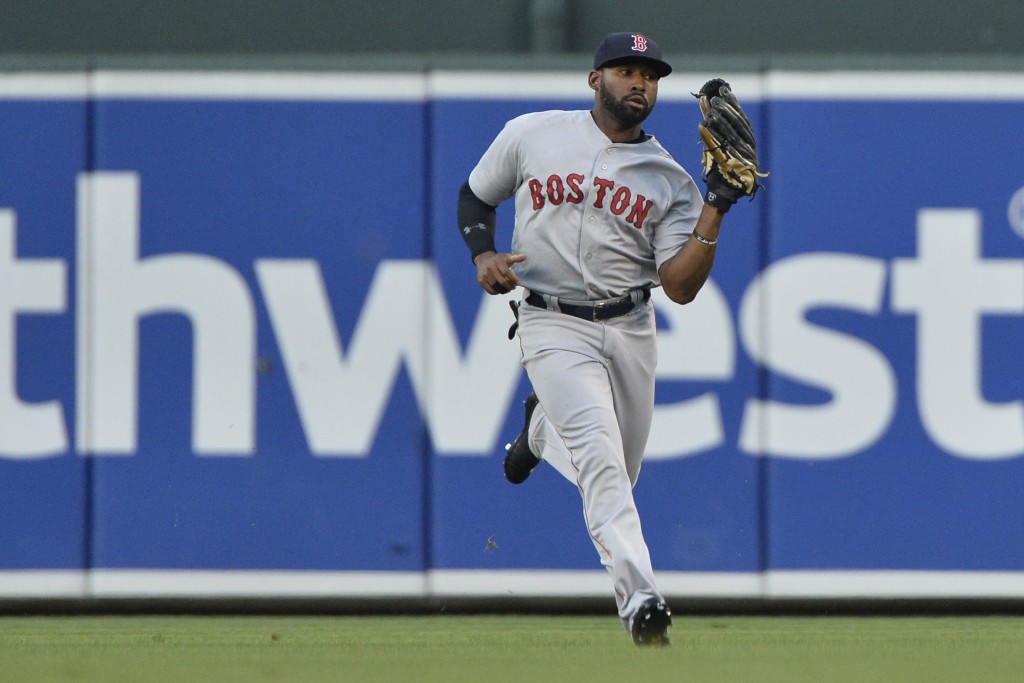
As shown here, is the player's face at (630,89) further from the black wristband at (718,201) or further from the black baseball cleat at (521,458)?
the black baseball cleat at (521,458)

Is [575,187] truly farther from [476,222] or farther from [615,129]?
[476,222]

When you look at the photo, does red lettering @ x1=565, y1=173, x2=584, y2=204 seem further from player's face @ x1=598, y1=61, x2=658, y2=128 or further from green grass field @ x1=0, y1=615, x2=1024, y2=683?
green grass field @ x1=0, y1=615, x2=1024, y2=683

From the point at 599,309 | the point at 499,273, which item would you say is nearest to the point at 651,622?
the point at 599,309

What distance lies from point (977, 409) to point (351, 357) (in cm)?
232

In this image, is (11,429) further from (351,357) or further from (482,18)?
(482,18)

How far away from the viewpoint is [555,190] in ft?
15.7

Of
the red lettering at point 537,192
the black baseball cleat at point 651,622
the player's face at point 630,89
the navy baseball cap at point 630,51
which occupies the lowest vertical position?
the black baseball cleat at point 651,622

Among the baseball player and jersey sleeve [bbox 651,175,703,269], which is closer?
the baseball player

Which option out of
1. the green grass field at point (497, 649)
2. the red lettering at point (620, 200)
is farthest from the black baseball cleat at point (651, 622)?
the red lettering at point (620, 200)

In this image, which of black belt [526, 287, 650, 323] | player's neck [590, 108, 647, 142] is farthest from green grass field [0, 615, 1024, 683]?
player's neck [590, 108, 647, 142]

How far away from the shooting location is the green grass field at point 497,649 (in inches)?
158

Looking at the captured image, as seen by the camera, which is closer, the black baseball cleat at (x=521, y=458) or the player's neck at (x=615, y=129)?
the player's neck at (x=615, y=129)

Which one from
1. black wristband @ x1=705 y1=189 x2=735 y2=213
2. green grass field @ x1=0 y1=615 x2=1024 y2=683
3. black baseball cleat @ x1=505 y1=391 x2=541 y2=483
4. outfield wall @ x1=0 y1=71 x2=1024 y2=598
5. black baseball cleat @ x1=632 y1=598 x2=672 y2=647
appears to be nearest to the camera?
green grass field @ x1=0 y1=615 x2=1024 y2=683

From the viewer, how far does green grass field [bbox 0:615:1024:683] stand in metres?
4.00
